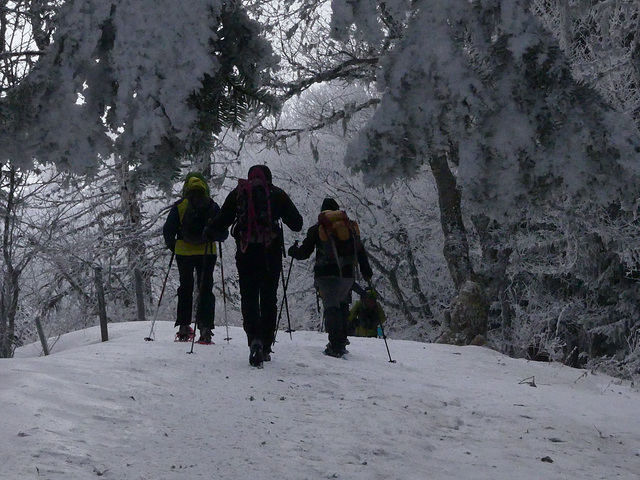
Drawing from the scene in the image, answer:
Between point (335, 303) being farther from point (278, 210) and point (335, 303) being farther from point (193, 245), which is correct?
point (278, 210)

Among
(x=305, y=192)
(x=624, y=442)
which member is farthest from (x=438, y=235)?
(x=624, y=442)

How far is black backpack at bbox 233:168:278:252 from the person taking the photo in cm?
755

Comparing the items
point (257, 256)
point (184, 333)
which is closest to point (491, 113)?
point (257, 256)

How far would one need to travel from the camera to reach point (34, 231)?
14.3m

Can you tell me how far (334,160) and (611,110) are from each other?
66.7ft

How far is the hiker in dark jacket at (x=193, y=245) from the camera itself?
9047 millimetres

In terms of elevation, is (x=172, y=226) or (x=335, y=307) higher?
(x=172, y=226)

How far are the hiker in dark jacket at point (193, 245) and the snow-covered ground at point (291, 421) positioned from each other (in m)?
0.64

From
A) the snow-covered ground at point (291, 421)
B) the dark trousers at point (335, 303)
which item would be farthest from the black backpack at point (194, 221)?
the dark trousers at point (335, 303)

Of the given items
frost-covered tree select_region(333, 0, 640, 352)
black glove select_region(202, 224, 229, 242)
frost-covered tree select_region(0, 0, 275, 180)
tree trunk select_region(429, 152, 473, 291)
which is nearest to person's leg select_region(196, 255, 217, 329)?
black glove select_region(202, 224, 229, 242)

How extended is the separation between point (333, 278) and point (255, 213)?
81.0 inches

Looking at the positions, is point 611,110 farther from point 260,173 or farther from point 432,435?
point 260,173

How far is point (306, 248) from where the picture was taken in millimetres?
9109

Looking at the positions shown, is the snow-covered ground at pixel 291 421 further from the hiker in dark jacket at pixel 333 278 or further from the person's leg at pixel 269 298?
the hiker in dark jacket at pixel 333 278
